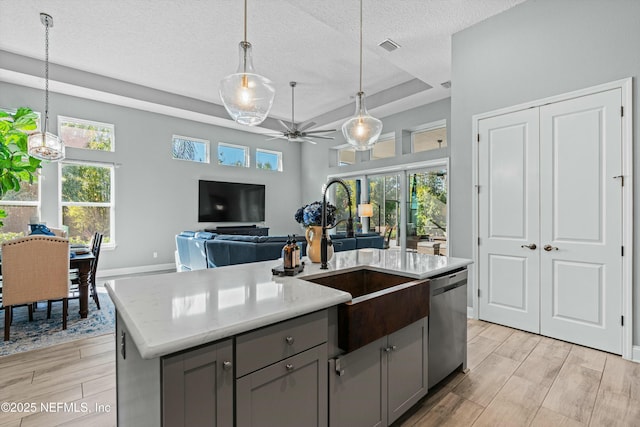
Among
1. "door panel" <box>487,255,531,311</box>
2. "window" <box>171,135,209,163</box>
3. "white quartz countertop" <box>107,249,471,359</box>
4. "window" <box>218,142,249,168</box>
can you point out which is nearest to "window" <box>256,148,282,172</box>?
"window" <box>218,142,249,168</box>

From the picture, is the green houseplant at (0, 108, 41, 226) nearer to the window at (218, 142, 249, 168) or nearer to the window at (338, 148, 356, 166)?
the window at (218, 142, 249, 168)

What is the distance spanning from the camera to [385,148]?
7.34m

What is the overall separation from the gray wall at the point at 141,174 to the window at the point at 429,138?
4521mm

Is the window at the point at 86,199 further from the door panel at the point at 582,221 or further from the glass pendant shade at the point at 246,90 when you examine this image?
the door panel at the point at 582,221

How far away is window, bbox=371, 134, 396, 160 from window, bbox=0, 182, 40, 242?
6729 mm

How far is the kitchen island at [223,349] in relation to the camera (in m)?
0.90

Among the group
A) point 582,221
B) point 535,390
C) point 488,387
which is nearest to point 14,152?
point 488,387

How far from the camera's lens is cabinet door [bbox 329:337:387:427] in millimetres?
1356

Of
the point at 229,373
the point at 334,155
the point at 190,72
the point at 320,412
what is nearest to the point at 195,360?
the point at 229,373

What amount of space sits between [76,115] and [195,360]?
6.77 m

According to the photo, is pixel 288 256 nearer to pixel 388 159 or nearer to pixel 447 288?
pixel 447 288

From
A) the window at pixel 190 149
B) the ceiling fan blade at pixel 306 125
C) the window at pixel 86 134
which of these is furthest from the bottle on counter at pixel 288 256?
the ceiling fan blade at pixel 306 125

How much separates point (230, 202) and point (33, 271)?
16.1ft

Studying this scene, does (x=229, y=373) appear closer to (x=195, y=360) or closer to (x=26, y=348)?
(x=195, y=360)
